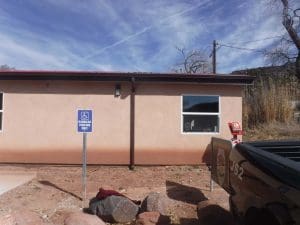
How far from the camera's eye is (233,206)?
16.7ft

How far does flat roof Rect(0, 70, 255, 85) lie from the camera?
13.3m

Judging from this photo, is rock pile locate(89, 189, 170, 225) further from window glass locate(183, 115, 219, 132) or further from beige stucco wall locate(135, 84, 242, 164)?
window glass locate(183, 115, 219, 132)

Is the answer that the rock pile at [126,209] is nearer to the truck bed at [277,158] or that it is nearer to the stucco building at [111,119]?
the truck bed at [277,158]

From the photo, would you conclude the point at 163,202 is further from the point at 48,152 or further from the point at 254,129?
the point at 254,129

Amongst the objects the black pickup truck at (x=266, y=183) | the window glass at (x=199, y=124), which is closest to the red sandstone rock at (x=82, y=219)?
the black pickup truck at (x=266, y=183)

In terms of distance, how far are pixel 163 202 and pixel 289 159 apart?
176 inches

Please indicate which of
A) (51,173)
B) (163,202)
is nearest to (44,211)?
(163,202)

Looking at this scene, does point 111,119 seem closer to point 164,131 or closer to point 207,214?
point 164,131

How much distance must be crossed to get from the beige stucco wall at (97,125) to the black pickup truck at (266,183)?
8388mm

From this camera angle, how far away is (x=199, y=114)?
45.0ft

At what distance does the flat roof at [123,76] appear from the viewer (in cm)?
1333

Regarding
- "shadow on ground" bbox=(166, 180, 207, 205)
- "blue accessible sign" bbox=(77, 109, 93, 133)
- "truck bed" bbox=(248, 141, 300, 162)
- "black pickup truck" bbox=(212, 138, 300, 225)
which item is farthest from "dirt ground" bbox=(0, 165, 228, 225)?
"truck bed" bbox=(248, 141, 300, 162)

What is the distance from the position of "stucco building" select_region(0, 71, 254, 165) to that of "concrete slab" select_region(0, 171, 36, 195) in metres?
1.11

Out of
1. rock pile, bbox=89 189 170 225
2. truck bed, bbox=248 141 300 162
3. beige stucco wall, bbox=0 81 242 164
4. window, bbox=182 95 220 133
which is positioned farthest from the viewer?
window, bbox=182 95 220 133
